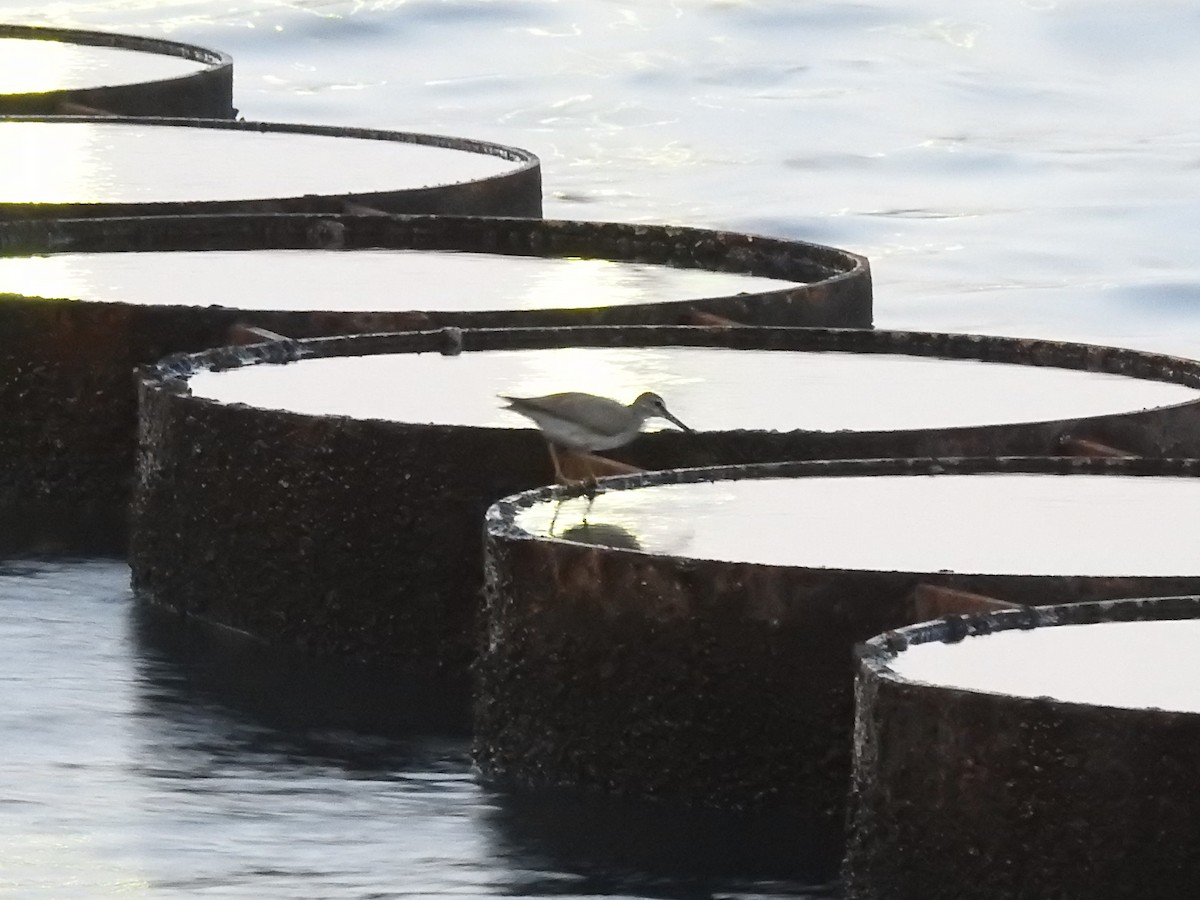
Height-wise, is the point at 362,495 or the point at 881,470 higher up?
the point at 881,470

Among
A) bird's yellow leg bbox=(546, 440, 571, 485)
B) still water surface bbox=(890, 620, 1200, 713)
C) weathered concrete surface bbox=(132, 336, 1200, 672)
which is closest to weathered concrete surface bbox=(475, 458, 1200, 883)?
still water surface bbox=(890, 620, 1200, 713)

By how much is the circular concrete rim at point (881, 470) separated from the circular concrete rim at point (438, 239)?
3381 mm

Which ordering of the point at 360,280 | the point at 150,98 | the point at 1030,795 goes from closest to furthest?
the point at 1030,795
the point at 360,280
the point at 150,98

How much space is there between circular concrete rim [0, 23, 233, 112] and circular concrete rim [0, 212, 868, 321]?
12.6 feet

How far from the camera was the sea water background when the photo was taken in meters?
7.12

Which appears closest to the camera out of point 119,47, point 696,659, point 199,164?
point 696,659

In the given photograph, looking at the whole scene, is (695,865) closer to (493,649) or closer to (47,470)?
(493,649)

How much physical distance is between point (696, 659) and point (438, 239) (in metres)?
5.54

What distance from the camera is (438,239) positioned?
12.4 m

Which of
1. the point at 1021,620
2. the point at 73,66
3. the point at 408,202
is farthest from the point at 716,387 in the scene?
the point at 73,66

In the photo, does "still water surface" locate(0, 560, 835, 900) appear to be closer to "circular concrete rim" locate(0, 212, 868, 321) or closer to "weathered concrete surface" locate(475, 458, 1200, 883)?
"weathered concrete surface" locate(475, 458, 1200, 883)

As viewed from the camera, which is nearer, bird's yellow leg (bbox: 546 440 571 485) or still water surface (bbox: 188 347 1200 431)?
bird's yellow leg (bbox: 546 440 571 485)

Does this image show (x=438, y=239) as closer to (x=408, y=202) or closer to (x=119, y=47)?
(x=408, y=202)

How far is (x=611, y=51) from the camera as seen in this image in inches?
1357
